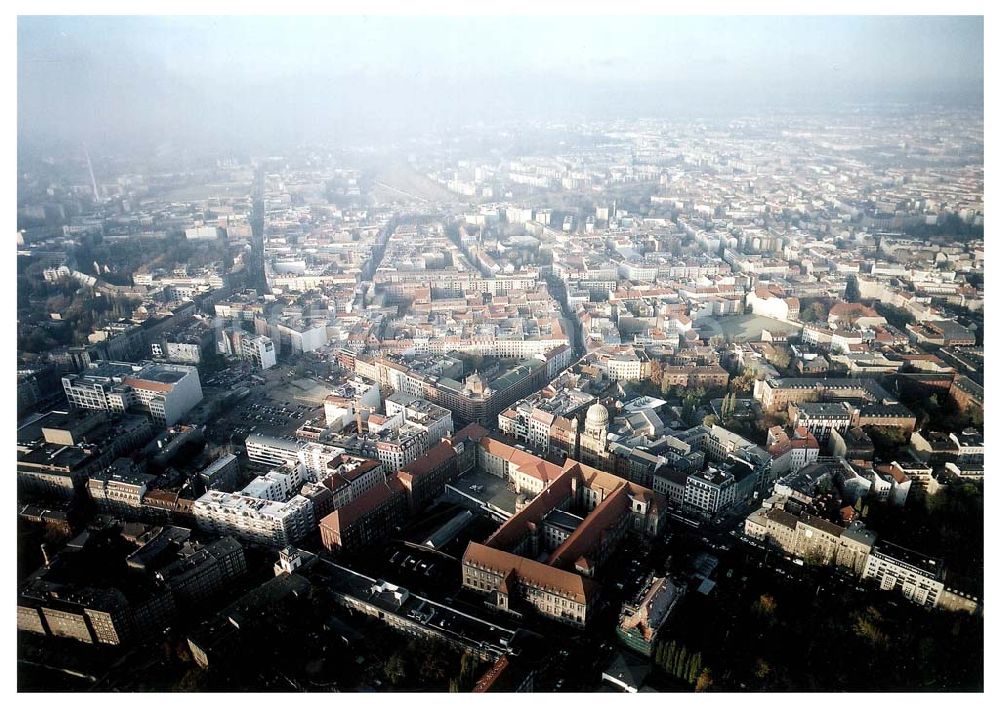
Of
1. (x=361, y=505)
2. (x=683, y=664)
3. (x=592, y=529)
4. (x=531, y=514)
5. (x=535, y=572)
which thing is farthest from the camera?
(x=361, y=505)

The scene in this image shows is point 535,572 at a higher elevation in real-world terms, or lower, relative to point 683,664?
higher

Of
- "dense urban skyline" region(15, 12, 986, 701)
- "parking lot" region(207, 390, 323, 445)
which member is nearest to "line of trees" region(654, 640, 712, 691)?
"dense urban skyline" region(15, 12, 986, 701)

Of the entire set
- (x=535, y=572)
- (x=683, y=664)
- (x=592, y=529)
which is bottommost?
(x=683, y=664)

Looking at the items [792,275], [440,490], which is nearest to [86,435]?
[440,490]

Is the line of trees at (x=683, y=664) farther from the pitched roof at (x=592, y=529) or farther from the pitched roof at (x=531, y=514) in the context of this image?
the pitched roof at (x=531, y=514)

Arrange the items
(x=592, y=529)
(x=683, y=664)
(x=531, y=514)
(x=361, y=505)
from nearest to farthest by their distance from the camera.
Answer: (x=683, y=664) < (x=592, y=529) < (x=531, y=514) < (x=361, y=505)

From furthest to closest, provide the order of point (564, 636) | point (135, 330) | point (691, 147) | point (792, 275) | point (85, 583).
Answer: point (691, 147) < point (792, 275) < point (135, 330) < point (85, 583) < point (564, 636)

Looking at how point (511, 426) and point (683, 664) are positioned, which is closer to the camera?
point (683, 664)

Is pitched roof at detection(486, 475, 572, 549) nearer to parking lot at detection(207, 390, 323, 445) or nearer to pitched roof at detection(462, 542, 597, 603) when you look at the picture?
pitched roof at detection(462, 542, 597, 603)

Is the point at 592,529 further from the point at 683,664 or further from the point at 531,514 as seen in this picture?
the point at 683,664

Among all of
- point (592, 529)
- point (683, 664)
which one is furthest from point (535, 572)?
point (683, 664)

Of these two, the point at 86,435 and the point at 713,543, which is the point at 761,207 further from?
the point at 86,435
